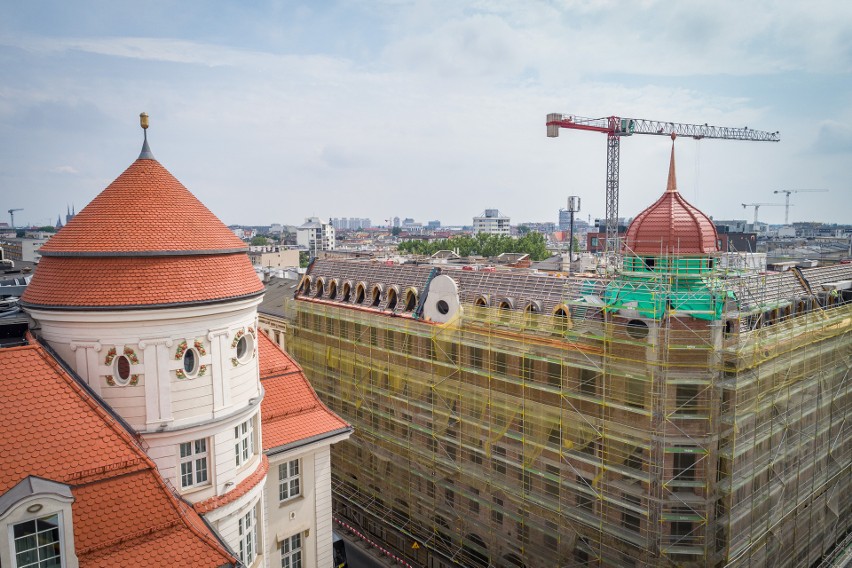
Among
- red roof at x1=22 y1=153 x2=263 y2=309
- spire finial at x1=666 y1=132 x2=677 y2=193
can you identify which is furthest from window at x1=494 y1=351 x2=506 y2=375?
red roof at x1=22 y1=153 x2=263 y2=309

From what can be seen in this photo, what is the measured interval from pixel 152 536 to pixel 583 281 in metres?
21.4

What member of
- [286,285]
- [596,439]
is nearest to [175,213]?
[596,439]

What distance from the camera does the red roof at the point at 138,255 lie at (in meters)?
18.4

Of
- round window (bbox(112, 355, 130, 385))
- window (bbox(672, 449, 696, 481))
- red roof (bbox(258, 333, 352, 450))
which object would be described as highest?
round window (bbox(112, 355, 130, 385))

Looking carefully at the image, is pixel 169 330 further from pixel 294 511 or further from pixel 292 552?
pixel 292 552

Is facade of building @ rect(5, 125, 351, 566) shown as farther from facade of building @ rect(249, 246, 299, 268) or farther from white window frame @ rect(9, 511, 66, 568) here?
facade of building @ rect(249, 246, 299, 268)

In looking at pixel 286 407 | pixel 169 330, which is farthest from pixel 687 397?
pixel 169 330

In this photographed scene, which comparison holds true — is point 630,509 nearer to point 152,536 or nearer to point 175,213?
point 152,536

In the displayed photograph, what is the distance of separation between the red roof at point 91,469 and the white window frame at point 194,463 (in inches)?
76.2

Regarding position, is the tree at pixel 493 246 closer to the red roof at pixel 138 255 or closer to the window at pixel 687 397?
the window at pixel 687 397

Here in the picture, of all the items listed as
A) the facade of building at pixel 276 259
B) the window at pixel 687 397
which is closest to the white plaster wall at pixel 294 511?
the window at pixel 687 397

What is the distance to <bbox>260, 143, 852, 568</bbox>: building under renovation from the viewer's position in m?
23.7

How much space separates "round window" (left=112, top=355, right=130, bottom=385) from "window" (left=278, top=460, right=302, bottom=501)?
928 cm

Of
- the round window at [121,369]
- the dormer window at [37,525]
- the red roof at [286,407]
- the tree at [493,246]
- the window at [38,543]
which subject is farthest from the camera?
the tree at [493,246]
